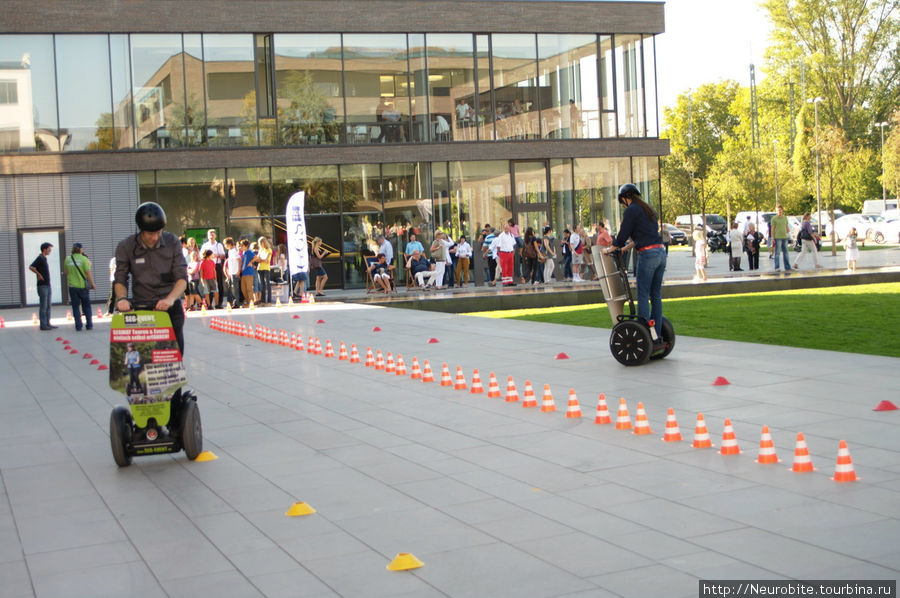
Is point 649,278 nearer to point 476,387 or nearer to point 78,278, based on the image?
point 476,387

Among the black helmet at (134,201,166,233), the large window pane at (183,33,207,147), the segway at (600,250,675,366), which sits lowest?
the segway at (600,250,675,366)

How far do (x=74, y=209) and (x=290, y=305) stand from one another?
30.4 feet

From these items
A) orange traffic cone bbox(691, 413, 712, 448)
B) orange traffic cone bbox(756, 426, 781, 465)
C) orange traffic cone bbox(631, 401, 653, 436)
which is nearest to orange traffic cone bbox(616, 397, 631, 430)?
→ orange traffic cone bbox(631, 401, 653, 436)

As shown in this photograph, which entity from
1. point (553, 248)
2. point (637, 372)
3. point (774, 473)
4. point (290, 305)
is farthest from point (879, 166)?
point (774, 473)

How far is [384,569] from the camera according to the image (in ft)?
16.3

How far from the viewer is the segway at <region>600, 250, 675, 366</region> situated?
36.8ft

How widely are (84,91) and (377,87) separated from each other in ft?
30.4

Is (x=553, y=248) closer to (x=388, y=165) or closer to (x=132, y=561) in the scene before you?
(x=388, y=165)

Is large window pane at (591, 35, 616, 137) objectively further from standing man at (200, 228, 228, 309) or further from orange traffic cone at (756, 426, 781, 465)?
orange traffic cone at (756, 426, 781, 465)

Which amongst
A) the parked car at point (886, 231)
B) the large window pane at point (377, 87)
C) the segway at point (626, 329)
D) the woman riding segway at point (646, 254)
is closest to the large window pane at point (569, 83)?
the large window pane at point (377, 87)

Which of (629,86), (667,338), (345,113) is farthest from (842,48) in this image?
(667,338)

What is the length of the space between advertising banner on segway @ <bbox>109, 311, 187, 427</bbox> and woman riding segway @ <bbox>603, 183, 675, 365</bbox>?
561 cm

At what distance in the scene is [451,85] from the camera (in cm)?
3466

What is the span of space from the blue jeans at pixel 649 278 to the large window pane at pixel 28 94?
2475 centimetres
